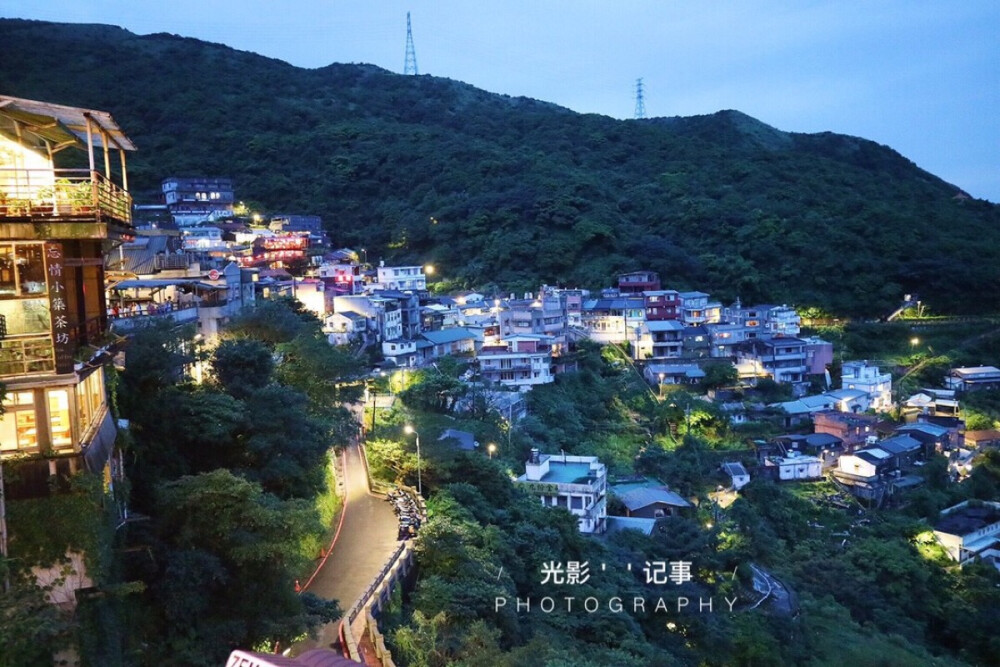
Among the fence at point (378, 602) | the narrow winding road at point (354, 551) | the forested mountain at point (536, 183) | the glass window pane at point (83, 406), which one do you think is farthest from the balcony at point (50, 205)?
the forested mountain at point (536, 183)

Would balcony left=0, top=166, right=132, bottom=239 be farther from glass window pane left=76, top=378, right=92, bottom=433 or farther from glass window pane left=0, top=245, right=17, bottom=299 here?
glass window pane left=76, top=378, right=92, bottom=433

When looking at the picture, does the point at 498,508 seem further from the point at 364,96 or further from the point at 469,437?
the point at 364,96

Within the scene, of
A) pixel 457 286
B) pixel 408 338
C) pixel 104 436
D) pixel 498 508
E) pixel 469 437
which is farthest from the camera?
pixel 457 286

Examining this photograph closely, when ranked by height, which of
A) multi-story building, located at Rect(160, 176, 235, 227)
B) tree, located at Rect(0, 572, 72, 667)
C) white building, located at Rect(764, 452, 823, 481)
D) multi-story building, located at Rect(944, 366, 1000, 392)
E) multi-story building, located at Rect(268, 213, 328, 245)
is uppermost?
multi-story building, located at Rect(160, 176, 235, 227)

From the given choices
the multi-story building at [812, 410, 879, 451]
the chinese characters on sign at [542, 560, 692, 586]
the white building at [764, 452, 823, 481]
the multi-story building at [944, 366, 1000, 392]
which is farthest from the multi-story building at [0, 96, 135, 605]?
the multi-story building at [944, 366, 1000, 392]

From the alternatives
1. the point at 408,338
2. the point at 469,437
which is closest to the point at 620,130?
the point at 408,338

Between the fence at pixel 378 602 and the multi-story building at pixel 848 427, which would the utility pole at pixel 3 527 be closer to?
the fence at pixel 378 602
